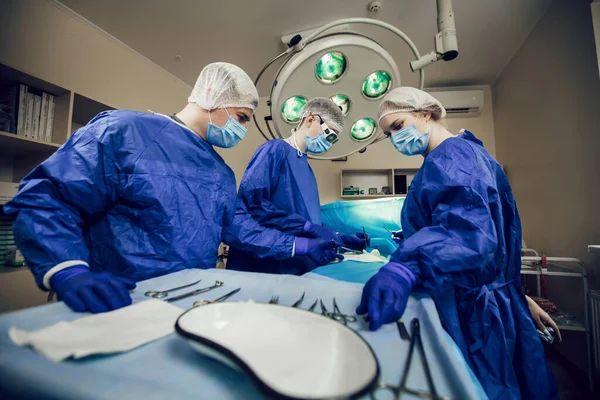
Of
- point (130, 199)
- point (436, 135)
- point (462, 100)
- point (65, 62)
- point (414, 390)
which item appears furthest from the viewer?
point (462, 100)

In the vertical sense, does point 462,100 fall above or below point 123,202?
above

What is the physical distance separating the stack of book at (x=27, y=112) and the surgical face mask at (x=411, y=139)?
219cm

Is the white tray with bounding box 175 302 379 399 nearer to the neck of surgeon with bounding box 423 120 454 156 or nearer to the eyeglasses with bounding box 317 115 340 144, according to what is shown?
the neck of surgeon with bounding box 423 120 454 156

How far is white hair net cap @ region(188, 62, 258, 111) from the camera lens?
44.0 inches

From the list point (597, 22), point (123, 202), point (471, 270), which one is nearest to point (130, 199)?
point (123, 202)

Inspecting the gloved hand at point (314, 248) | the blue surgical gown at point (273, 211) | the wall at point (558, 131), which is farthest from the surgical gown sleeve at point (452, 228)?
the wall at point (558, 131)

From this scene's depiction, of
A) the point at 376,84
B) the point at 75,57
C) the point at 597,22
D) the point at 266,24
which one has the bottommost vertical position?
the point at 376,84

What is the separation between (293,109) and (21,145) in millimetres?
1727

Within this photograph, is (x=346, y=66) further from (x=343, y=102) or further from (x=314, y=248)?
(x=314, y=248)

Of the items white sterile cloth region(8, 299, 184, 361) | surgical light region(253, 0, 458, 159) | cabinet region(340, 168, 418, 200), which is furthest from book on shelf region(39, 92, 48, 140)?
cabinet region(340, 168, 418, 200)

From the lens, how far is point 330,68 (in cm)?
136

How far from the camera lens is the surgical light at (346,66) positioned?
1.25 meters

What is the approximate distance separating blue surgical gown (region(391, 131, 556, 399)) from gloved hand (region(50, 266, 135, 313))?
0.66m

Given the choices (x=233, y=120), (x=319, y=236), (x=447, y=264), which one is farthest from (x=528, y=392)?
(x=233, y=120)
